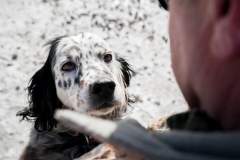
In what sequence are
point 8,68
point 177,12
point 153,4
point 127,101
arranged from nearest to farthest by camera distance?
point 177,12 → point 127,101 → point 8,68 → point 153,4

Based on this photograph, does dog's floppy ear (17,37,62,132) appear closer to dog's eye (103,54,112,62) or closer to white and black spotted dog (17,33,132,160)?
white and black spotted dog (17,33,132,160)

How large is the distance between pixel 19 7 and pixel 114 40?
64.6 inches


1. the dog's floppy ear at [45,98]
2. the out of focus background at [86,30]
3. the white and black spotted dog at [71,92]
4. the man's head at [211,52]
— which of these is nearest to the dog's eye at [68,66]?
the white and black spotted dog at [71,92]

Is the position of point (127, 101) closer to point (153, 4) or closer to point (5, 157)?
point (5, 157)

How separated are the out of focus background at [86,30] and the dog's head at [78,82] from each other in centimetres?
96

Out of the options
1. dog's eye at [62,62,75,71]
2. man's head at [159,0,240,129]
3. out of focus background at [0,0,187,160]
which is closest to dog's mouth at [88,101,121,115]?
dog's eye at [62,62,75,71]

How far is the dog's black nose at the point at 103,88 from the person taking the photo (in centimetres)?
278

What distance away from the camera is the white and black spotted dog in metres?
2.83

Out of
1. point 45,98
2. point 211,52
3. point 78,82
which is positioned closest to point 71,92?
point 78,82

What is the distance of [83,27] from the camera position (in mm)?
5469

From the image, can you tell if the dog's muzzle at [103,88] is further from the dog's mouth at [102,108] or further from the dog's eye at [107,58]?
the dog's eye at [107,58]

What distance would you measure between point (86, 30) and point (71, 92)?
8.59ft

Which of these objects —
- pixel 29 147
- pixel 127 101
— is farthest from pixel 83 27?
pixel 29 147

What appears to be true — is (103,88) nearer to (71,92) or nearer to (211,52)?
(71,92)
